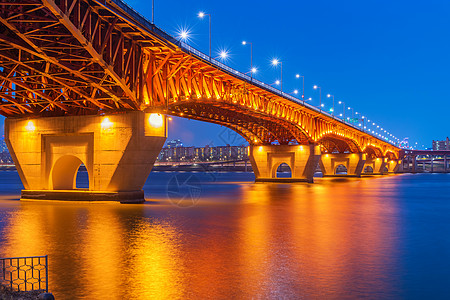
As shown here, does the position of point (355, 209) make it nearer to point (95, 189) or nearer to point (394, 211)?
point (394, 211)

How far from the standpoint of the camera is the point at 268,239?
770 inches

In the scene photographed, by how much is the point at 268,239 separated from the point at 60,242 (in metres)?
8.17

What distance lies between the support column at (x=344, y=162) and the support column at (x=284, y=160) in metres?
43.3

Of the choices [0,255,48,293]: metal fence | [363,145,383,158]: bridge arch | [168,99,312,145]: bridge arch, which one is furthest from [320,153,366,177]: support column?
[0,255,48,293]: metal fence

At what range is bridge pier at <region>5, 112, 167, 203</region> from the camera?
3631cm

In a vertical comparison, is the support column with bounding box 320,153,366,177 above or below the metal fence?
above

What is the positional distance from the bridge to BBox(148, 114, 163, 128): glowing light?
80 mm

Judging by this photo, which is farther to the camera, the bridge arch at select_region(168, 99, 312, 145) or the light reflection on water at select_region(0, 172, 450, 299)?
the bridge arch at select_region(168, 99, 312, 145)

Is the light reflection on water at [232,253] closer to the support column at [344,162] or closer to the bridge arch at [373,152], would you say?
the support column at [344,162]

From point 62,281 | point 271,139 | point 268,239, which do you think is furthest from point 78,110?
point 271,139

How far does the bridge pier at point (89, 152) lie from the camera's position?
36.3 m

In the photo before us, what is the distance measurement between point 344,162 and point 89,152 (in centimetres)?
10031

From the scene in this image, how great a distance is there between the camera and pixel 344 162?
129 metres

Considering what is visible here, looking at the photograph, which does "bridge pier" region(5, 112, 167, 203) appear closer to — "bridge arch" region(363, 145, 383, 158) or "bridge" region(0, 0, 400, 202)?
"bridge" region(0, 0, 400, 202)
